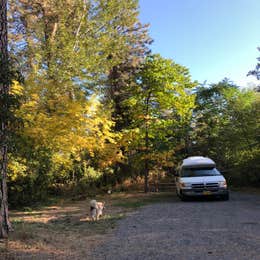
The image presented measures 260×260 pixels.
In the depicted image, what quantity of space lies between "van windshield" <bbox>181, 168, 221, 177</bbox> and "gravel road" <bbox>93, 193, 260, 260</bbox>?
376 cm

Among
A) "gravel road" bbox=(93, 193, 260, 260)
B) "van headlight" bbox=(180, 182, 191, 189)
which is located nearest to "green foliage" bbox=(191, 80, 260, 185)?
"van headlight" bbox=(180, 182, 191, 189)

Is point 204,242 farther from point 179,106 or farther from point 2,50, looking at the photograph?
point 179,106

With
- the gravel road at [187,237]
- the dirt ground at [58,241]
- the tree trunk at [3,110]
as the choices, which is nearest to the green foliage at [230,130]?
the gravel road at [187,237]

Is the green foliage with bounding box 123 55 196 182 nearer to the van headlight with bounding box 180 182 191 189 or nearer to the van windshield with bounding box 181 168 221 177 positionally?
the van windshield with bounding box 181 168 221 177

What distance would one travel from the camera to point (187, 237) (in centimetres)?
648

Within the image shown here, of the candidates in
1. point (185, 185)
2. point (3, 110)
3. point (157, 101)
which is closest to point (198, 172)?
point (185, 185)

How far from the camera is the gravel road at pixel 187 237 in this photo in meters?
5.27

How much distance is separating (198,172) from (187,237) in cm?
764

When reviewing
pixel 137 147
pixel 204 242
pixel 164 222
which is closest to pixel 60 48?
pixel 137 147

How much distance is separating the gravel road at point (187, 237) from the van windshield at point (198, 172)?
376cm

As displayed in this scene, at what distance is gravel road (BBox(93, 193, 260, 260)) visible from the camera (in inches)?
207

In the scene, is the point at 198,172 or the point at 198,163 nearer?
the point at 198,172

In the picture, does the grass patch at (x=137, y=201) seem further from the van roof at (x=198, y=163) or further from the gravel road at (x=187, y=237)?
the gravel road at (x=187, y=237)

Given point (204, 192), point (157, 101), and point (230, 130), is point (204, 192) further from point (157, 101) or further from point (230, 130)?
point (230, 130)
